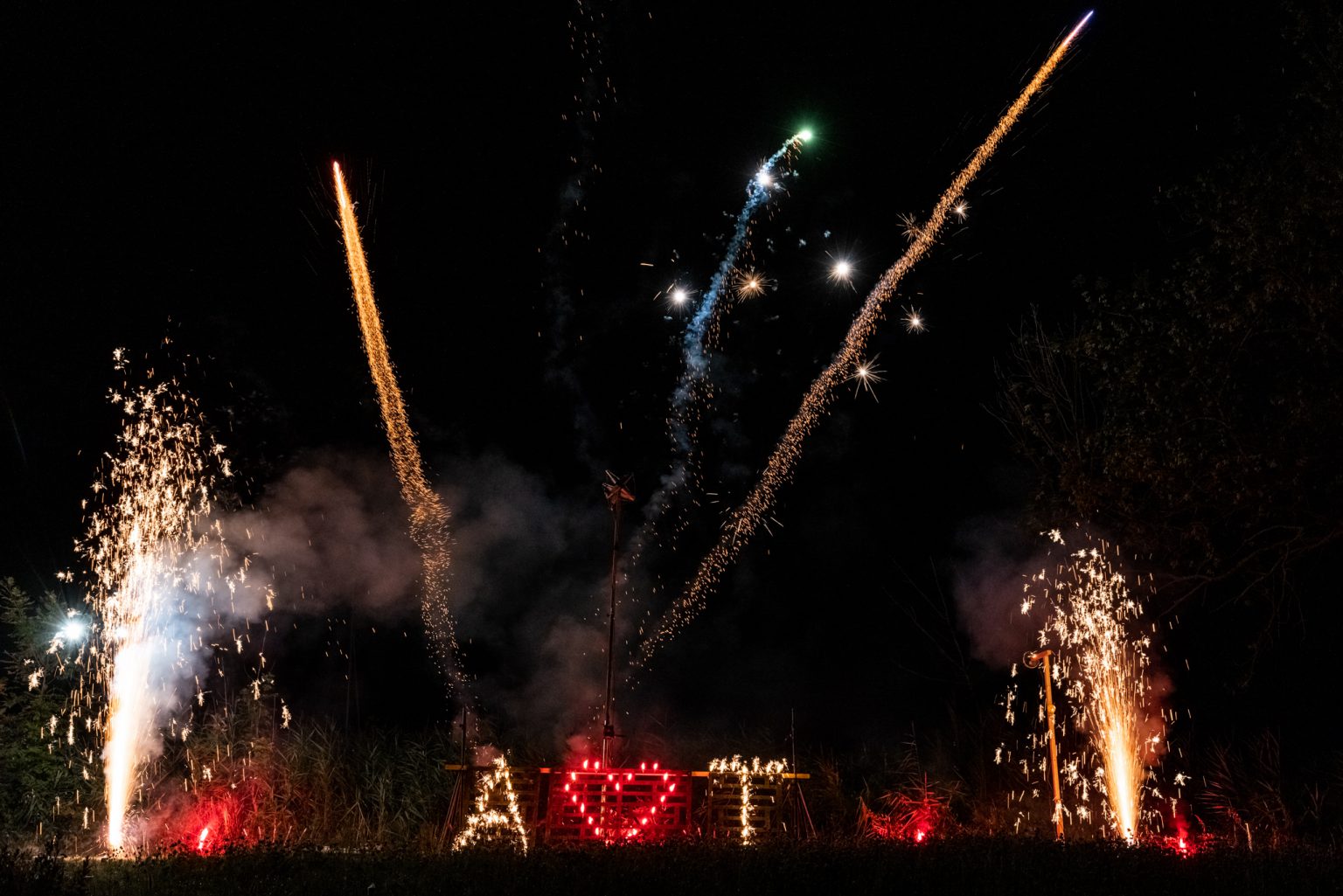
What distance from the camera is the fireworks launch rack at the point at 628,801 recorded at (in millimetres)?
12359

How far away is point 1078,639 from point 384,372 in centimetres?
1177

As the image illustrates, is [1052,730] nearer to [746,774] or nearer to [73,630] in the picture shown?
[746,774]

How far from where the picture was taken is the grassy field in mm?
7449

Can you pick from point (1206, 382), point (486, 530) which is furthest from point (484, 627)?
point (1206, 382)

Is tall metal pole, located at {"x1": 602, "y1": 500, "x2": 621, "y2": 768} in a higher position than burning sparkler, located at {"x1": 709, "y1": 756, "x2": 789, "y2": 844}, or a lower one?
higher

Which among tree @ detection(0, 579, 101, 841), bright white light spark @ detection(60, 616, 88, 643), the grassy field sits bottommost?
the grassy field

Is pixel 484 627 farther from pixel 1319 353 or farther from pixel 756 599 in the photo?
pixel 1319 353

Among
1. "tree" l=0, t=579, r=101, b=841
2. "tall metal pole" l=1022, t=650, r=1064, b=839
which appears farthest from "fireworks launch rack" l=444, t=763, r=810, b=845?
"tree" l=0, t=579, r=101, b=841

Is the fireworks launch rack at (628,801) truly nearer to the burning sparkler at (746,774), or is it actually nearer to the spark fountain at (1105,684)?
the burning sparkler at (746,774)

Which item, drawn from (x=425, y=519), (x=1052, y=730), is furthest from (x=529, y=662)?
(x=1052, y=730)

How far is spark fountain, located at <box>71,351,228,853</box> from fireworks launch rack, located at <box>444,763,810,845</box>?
4.70 m

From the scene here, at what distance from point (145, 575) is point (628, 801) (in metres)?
7.41

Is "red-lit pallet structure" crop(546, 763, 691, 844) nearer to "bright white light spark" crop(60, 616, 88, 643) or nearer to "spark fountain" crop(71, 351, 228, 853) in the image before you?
"spark fountain" crop(71, 351, 228, 853)

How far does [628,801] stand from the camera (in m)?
12.5
